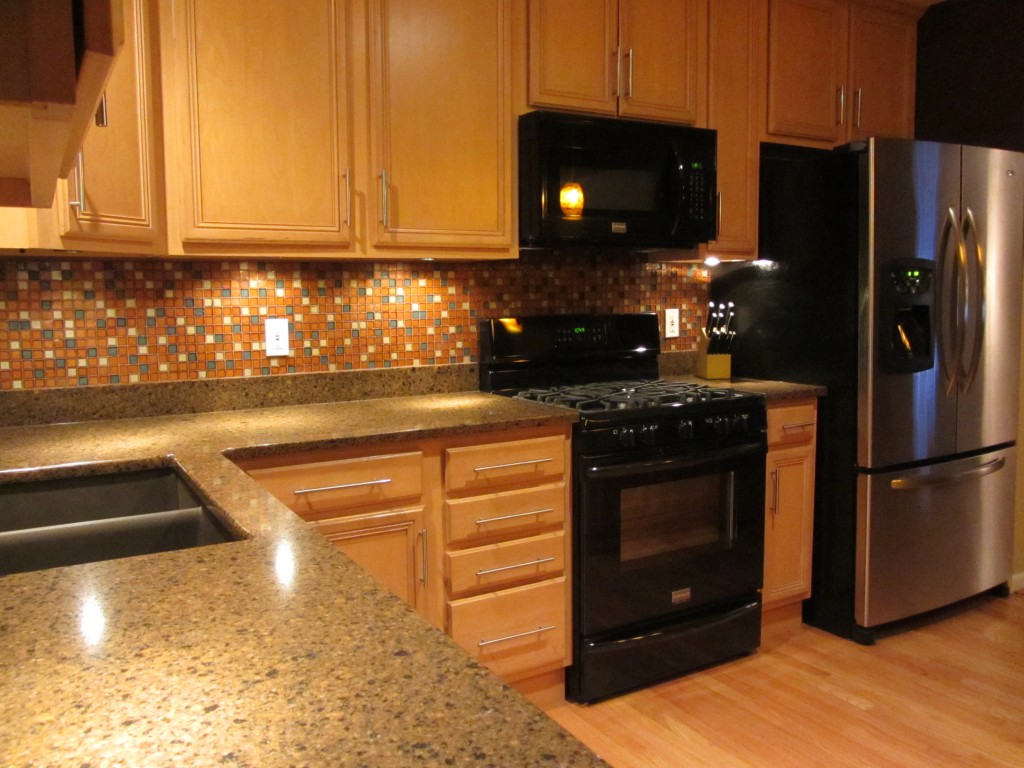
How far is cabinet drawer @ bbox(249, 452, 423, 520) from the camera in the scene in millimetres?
1933

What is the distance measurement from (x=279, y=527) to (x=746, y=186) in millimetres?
2330

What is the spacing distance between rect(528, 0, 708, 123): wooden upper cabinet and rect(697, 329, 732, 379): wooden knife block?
0.84m

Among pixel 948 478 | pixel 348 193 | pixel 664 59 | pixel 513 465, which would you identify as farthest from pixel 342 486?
pixel 948 478

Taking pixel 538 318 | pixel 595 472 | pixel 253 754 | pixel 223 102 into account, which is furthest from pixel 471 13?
pixel 253 754

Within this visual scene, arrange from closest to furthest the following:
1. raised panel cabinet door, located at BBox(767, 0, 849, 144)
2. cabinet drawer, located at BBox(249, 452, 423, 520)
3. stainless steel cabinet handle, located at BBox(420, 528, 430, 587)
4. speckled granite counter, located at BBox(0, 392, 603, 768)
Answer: speckled granite counter, located at BBox(0, 392, 603, 768)
cabinet drawer, located at BBox(249, 452, 423, 520)
stainless steel cabinet handle, located at BBox(420, 528, 430, 587)
raised panel cabinet door, located at BBox(767, 0, 849, 144)

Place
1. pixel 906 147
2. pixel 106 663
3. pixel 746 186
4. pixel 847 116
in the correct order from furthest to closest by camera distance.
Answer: pixel 847 116, pixel 746 186, pixel 906 147, pixel 106 663

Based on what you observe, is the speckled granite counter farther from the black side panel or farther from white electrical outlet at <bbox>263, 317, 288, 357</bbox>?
the black side panel

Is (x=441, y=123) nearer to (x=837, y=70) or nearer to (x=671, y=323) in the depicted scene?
(x=671, y=323)

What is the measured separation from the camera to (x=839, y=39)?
315cm

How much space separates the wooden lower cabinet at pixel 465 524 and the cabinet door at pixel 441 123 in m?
0.63

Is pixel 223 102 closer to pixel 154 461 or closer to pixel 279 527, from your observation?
pixel 154 461

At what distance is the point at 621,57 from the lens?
2.64 meters

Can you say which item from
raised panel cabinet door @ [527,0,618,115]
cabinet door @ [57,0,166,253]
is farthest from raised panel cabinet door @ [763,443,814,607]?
cabinet door @ [57,0,166,253]

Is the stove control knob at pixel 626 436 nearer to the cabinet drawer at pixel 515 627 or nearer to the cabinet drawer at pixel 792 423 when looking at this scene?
the cabinet drawer at pixel 515 627
